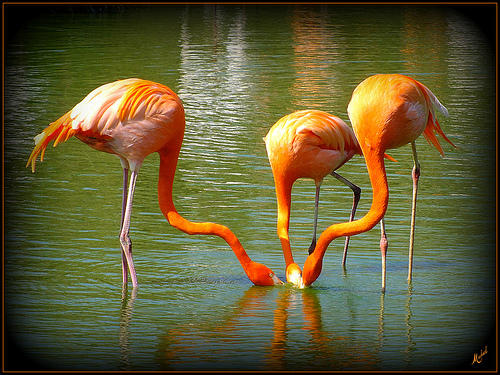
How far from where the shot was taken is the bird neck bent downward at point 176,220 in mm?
6051

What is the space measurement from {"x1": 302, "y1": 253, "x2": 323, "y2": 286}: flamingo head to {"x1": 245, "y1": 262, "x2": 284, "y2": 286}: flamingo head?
8.5 inches

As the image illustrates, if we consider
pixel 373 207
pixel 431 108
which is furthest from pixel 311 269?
pixel 431 108

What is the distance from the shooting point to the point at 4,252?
21.9 feet

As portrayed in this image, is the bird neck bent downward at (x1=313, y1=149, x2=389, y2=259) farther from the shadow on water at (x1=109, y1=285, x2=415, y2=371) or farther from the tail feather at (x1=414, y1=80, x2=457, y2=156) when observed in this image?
the tail feather at (x1=414, y1=80, x2=457, y2=156)

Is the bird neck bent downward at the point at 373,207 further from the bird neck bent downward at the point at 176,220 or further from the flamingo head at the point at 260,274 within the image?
the bird neck bent downward at the point at 176,220

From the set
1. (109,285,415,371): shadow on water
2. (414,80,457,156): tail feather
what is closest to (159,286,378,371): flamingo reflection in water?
(109,285,415,371): shadow on water

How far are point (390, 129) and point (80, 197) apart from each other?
334 centimetres

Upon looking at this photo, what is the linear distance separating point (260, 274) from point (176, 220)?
64 cm

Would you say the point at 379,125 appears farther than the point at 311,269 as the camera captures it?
No

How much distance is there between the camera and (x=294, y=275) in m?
6.16

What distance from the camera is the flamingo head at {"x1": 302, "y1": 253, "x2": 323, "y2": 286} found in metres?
5.96

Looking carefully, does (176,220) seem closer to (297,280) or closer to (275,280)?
(275,280)

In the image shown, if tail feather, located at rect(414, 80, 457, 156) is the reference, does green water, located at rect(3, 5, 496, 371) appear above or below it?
below

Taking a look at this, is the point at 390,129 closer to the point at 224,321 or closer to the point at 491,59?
the point at 224,321
